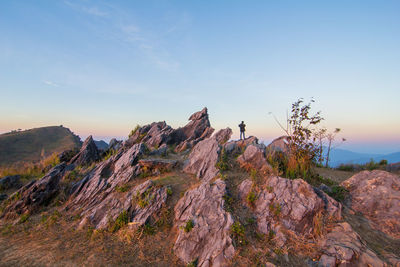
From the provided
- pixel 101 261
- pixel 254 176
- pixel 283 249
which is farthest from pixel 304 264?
pixel 101 261

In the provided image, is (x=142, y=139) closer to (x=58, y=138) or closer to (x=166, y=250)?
(x=166, y=250)

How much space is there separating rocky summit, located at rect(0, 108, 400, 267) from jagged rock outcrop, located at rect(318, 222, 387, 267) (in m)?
0.03

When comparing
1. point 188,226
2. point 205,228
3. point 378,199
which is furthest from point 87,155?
point 378,199

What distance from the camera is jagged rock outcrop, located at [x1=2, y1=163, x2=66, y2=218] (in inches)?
446

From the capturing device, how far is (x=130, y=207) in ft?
31.7

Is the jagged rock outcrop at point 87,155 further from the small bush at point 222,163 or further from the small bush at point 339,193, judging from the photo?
the small bush at point 339,193

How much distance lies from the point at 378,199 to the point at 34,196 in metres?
19.7

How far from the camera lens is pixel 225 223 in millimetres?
7598

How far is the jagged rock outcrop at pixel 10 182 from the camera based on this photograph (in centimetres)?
1527

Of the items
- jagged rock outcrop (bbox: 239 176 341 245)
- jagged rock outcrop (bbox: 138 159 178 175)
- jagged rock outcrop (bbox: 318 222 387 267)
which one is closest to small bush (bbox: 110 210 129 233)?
jagged rock outcrop (bbox: 138 159 178 175)

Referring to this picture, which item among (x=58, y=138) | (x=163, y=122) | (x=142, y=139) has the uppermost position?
(x=163, y=122)

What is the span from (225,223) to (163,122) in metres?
21.7

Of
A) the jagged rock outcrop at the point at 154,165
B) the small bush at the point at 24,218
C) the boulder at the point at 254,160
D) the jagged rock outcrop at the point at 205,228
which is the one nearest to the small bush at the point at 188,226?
the jagged rock outcrop at the point at 205,228

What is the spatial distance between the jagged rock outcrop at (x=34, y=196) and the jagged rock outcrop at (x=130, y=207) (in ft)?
12.3
